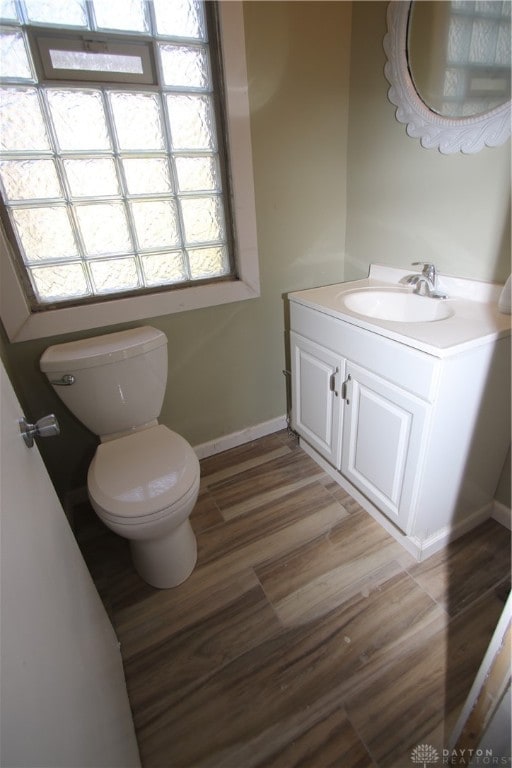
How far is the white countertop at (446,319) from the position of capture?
101cm

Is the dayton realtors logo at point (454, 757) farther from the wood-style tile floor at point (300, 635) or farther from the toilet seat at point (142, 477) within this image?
the toilet seat at point (142, 477)

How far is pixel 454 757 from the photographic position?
0.82 m

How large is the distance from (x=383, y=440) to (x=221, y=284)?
943mm

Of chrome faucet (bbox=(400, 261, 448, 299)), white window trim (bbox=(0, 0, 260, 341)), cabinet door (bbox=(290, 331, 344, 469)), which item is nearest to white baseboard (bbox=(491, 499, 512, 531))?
cabinet door (bbox=(290, 331, 344, 469))

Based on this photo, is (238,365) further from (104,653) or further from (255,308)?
(104,653)

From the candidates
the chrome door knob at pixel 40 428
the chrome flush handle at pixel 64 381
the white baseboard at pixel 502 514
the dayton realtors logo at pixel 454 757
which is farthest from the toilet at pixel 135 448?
the white baseboard at pixel 502 514

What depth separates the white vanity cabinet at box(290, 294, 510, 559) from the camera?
107 cm

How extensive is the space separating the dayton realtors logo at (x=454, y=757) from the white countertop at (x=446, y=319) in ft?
2.68

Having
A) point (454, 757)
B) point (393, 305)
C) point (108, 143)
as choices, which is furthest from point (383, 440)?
point (108, 143)

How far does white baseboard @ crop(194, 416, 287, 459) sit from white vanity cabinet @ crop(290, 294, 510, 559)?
18.4 inches

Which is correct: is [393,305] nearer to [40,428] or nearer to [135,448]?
[135,448]

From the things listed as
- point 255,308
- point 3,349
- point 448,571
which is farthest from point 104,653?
point 255,308

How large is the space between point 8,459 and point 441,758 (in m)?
1.19

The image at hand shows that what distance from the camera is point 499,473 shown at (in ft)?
4.55
